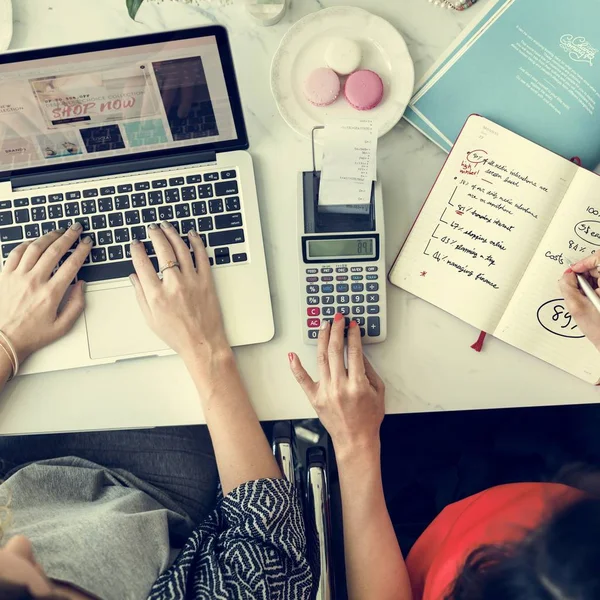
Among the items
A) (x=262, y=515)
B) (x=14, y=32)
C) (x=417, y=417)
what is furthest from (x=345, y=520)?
(x=14, y=32)

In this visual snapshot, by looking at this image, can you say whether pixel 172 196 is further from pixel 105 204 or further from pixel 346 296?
pixel 346 296

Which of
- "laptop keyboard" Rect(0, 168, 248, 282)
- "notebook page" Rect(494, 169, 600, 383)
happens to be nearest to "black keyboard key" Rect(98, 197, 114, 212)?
"laptop keyboard" Rect(0, 168, 248, 282)

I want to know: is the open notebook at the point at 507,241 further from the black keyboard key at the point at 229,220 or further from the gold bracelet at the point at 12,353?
the gold bracelet at the point at 12,353

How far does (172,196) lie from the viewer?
0.75 metres

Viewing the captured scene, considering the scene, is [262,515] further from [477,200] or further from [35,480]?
[477,200]

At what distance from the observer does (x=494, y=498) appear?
80 centimetres

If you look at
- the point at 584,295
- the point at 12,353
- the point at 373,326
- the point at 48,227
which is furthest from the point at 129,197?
the point at 584,295

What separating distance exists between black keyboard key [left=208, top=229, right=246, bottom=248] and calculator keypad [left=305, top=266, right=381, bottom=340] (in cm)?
10

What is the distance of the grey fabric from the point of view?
67 centimetres

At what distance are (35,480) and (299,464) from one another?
393mm

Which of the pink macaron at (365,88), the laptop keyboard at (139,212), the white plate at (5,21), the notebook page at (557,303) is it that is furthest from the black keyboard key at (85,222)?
the notebook page at (557,303)

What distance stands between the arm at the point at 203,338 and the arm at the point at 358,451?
9 centimetres

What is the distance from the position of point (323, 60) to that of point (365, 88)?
0.07m

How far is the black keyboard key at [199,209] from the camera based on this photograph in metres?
0.75
